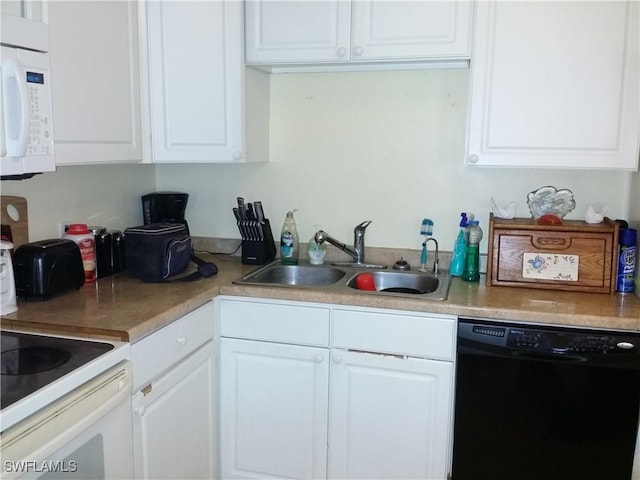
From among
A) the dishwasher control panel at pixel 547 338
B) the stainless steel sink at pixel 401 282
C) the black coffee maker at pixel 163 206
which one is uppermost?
the black coffee maker at pixel 163 206

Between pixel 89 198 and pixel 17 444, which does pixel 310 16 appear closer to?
pixel 89 198

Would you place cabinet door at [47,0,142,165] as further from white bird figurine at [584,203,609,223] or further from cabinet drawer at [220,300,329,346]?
white bird figurine at [584,203,609,223]

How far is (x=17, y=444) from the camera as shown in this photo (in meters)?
1.25

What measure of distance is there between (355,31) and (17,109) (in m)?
1.24

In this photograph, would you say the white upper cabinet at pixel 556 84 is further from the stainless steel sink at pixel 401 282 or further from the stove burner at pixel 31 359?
the stove burner at pixel 31 359

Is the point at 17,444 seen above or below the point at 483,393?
above

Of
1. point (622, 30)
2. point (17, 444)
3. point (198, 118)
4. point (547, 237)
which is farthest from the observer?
point (198, 118)

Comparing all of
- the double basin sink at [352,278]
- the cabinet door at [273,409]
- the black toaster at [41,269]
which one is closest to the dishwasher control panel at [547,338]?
→ the double basin sink at [352,278]

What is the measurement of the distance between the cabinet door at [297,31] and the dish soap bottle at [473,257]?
0.87 metres

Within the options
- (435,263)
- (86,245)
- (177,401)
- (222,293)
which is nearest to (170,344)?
(177,401)

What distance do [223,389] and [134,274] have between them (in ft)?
1.88

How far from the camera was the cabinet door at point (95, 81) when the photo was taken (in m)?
1.85

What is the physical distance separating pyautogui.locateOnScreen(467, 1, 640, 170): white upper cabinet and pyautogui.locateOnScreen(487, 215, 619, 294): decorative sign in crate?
250mm

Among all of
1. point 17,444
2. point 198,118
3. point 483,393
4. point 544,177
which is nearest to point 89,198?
point 198,118
